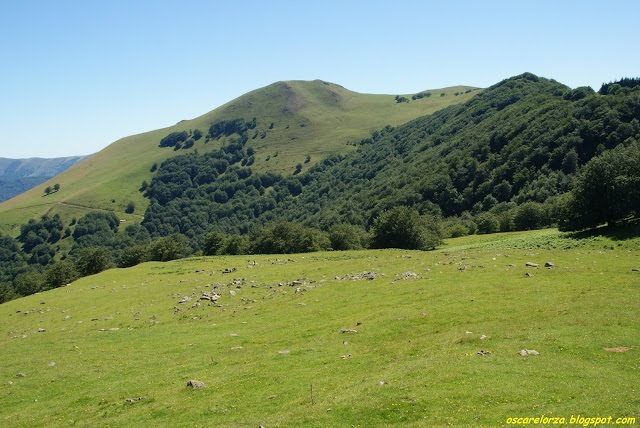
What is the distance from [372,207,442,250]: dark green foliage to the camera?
305 ft

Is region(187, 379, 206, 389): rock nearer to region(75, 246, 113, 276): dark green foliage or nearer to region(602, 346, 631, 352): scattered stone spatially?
region(602, 346, 631, 352): scattered stone

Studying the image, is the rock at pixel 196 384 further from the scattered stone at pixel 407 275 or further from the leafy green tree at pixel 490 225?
the leafy green tree at pixel 490 225

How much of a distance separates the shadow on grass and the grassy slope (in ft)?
10.3

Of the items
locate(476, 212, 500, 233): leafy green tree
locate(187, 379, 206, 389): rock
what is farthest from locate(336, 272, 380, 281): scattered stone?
locate(476, 212, 500, 233): leafy green tree

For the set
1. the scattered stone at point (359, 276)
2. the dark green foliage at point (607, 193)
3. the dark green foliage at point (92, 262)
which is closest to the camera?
the scattered stone at point (359, 276)

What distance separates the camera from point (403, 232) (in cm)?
9400

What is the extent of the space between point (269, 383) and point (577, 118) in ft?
680

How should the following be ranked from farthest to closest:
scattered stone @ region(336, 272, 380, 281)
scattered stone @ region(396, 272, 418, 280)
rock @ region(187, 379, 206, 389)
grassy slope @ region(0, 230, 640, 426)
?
1. scattered stone @ region(336, 272, 380, 281)
2. scattered stone @ region(396, 272, 418, 280)
3. rock @ region(187, 379, 206, 389)
4. grassy slope @ region(0, 230, 640, 426)

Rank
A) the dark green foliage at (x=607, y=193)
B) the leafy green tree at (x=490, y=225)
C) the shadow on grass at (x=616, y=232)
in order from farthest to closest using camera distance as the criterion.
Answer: the leafy green tree at (x=490, y=225), the dark green foliage at (x=607, y=193), the shadow on grass at (x=616, y=232)

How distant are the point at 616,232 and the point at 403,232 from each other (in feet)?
129

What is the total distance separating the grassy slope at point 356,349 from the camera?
21.7m

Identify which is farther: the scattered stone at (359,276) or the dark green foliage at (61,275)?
the dark green foliage at (61,275)

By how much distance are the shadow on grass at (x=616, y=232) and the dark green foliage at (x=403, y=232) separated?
94.9ft

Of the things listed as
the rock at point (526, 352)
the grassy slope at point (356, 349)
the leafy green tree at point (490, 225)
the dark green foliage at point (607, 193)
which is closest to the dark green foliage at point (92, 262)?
the grassy slope at point (356, 349)
